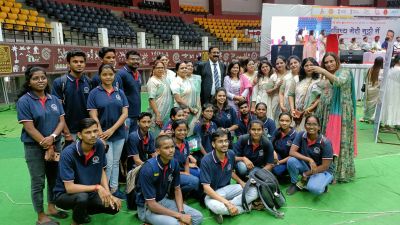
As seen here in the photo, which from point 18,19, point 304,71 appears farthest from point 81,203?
point 18,19

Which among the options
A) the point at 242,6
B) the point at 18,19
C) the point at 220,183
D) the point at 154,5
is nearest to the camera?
the point at 220,183

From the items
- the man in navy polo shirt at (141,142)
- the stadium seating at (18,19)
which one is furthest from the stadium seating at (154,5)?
the man in navy polo shirt at (141,142)

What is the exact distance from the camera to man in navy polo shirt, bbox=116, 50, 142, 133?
328 centimetres

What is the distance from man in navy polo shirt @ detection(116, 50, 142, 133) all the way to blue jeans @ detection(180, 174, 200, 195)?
814mm

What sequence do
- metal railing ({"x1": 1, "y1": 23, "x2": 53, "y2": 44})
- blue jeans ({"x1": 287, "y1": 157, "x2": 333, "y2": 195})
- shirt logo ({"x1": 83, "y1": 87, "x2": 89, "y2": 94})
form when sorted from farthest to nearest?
metal railing ({"x1": 1, "y1": 23, "x2": 53, "y2": 44})
blue jeans ({"x1": 287, "y1": 157, "x2": 333, "y2": 195})
shirt logo ({"x1": 83, "y1": 87, "x2": 89, "y2": 94})

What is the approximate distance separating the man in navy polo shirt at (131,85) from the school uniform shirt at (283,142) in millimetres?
1530

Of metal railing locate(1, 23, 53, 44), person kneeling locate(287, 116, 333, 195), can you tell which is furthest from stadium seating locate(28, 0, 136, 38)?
person kneeling locate(287, 116, 333, 195)

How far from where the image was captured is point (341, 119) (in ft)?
11.1

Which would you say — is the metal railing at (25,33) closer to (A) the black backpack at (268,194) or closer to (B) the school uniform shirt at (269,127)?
(B) the school uniform shirt at (269,127)

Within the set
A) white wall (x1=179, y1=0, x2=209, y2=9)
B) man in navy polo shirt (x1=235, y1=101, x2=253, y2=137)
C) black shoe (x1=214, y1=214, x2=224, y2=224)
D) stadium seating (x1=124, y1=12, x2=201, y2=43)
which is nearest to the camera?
black shoe (x1=214, y1=214, x2=224, y2=224)

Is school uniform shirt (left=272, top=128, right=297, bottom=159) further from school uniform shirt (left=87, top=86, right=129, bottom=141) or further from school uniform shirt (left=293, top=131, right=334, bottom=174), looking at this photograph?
school uniform shirt (left=87, top=86, right=129, bottom=141)

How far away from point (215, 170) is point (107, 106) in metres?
1.07

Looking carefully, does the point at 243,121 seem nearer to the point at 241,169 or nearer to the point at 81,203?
the point at 241,169

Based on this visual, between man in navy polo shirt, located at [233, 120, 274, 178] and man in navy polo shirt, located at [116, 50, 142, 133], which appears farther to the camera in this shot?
man in navy polo shirt, located at [116, 50, 142, 133]
